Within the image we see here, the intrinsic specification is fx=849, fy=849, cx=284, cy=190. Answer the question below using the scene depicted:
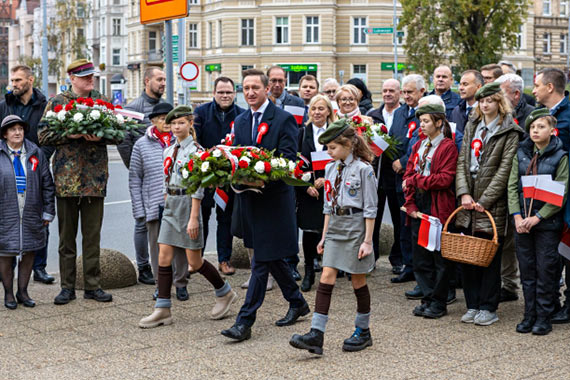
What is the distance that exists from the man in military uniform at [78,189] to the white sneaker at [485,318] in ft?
11.9

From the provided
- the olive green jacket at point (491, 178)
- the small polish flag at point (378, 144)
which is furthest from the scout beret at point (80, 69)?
the olive green jacket at point (491, 178)

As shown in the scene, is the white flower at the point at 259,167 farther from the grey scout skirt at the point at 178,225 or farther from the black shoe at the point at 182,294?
the black shoe at the point at 182,294

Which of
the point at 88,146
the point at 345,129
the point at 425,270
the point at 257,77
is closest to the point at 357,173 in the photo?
the point at 345,129

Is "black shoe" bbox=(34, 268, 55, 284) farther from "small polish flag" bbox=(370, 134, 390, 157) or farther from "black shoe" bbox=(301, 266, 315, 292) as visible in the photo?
"small polish flag" bbox=(370, 134, 390, 157)

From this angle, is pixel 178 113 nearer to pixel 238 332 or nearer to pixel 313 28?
pixel 238 332

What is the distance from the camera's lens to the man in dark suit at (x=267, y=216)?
712cm

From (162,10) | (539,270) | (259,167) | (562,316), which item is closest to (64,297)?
(259,167)

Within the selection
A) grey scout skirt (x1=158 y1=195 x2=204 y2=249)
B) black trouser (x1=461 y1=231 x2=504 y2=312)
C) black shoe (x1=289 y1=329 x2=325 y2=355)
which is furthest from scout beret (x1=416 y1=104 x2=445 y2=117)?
black shoe (x1=289 y1=329 x2=325 y2=355)

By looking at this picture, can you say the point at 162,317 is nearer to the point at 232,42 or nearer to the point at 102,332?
the point at 102,332

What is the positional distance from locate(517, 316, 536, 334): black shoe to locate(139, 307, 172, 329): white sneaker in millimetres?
3047

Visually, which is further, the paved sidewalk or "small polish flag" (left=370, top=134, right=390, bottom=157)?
"small polish flag" (left=370, top=134, right=390, bottom=157)

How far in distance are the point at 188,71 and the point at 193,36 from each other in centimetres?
5464

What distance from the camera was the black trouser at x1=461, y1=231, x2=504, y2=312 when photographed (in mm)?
7605

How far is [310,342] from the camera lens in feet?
20.8
